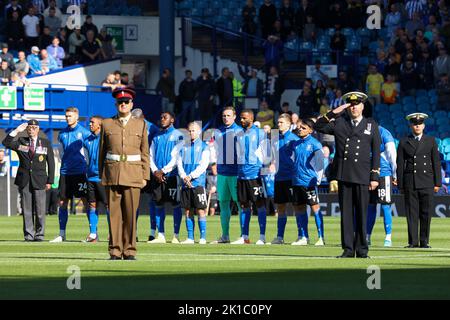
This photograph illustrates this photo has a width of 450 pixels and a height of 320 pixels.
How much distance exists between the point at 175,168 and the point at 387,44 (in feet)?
76.4

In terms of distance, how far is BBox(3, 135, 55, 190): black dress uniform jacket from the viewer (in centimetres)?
2669

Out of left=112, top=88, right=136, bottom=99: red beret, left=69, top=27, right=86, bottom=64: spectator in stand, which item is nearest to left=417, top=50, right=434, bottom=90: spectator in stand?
left=69, top=27, right=86, bottom=64: spectator in stand

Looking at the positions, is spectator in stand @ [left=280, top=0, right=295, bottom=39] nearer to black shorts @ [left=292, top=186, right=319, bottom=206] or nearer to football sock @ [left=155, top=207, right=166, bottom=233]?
football sock @ [left=155, top=207, right=166, bottom=233]

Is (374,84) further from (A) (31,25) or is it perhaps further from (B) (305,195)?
(B) (305,195)

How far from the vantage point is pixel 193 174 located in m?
26.0

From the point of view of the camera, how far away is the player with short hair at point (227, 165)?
85.1 ft

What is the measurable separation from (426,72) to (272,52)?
17.9 ft

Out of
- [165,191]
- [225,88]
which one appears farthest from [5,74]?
[165,191]

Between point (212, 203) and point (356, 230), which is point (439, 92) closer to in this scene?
point (212, 203)

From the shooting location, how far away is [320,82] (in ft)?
146

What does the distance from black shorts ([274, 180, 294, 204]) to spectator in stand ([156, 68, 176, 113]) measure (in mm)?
19904

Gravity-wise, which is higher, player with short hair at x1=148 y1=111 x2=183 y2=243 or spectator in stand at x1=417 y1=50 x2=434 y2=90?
spectator in stand at x1=417 y1=50 x2=434 y2=90

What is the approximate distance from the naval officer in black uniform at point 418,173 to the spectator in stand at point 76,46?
2315cm

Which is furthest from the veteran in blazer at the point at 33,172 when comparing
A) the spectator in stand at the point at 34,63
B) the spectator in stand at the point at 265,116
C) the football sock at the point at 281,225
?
the spectator in stand at the point at 34,63
